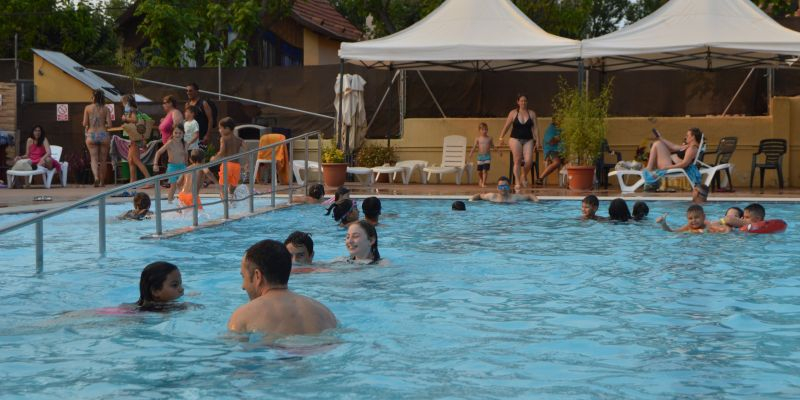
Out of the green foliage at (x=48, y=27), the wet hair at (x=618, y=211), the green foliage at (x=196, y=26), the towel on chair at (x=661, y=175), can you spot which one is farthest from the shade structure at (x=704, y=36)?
the green foliage at (x=48, y=27)

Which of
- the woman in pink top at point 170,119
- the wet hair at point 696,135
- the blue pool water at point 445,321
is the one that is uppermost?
the woman in pink top at point 170,119

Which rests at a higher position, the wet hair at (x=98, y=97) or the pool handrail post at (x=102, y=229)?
the wet hair at (x=98, y=97)

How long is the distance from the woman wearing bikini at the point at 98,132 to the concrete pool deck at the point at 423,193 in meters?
0.45

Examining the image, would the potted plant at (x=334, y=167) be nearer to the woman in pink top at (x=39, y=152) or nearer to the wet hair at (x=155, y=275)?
the woman in pink top at (x=39, y=152)

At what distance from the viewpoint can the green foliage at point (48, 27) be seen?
116 ft

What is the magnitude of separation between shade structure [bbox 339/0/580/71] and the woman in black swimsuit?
3.16 ft

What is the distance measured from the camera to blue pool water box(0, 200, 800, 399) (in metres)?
5.91

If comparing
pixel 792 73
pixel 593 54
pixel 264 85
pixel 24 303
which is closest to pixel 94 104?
pixel 264 85

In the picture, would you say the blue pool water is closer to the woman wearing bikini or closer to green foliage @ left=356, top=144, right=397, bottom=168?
the woman wearing bikini

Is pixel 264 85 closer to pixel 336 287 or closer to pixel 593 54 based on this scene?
pixel 593 54

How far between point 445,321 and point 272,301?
1.90m

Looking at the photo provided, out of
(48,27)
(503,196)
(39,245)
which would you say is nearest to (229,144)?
(503,196)

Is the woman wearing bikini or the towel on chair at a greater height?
the woman wearing bikini

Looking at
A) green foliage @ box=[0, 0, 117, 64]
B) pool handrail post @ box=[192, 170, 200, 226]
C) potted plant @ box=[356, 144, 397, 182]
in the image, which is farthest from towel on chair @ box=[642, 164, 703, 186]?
green foliage @ box=[0, 0, 117, 64]
